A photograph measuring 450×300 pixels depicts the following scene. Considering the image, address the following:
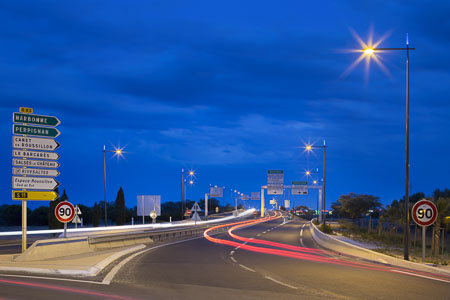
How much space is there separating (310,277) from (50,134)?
38.6 ft

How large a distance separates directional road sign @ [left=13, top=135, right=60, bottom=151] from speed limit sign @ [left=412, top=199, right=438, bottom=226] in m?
14.2

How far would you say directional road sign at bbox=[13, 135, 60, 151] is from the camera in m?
19.0

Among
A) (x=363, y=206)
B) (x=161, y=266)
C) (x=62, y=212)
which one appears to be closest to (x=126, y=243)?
(x=62, y=212)

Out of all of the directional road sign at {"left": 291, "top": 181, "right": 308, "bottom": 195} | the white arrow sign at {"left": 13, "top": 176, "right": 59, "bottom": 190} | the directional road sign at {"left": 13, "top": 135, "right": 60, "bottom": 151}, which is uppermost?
the directional road sign at {"left": 13, "top": 135, "right": 60, "bottom": 151}

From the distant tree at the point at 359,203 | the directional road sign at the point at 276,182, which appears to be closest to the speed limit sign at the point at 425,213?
the directional road sign at the point at 276,182

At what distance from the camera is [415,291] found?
1201cm

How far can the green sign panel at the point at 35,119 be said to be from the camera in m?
18.8

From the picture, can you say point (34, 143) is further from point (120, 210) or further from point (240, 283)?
point (120, 210)

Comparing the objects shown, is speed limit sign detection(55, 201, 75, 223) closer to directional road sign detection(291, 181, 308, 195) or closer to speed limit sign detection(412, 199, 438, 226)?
speed limit sign detection(412, 199, 438, 226)

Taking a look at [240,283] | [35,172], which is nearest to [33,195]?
[35,172]

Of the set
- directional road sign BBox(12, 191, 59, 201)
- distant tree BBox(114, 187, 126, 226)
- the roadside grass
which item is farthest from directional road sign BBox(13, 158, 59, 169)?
distant tree BBox(114, 187, 126, 226)

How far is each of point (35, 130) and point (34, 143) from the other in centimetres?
52

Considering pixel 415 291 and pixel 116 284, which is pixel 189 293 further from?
pixel 415 291

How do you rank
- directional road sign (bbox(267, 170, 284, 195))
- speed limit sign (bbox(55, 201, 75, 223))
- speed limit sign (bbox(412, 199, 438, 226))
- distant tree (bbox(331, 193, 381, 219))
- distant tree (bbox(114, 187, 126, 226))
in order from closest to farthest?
speed limit sign (bbox(412, 199, 438, 226))
speed limit sign (bbox(55, 201, 75, 223))
distant tree (bbox(114, 187, 126, 226))
directional road sign (bbox(267, 170, 284, 195))
distant tree (bbox(331, 193, 381, 219))
